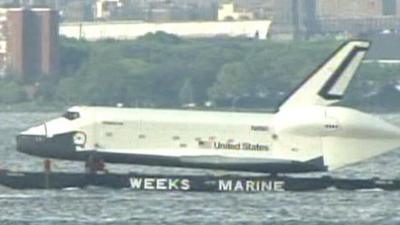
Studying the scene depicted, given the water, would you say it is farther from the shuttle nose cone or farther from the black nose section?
the shuttle nose cone

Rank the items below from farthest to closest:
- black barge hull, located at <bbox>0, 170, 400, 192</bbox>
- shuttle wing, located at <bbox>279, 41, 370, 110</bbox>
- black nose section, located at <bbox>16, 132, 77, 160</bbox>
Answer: shuttle wing, located at <bbox>279, 41, 370, 110</bbox>
black nose section, located at <bbox>16, 132, 77, 160</bbox>
black barge hull, located at <bbox>0, 170, 400, 192</bbox>

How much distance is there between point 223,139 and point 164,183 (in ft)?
22.7

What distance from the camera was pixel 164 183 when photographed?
3637 inches

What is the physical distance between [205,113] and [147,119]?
2525 millimetres

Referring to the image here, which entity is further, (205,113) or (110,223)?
(205,113)

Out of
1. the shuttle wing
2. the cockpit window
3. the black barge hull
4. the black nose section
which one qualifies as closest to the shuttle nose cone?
the black nose section

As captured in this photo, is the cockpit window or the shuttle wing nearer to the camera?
the cockpit window

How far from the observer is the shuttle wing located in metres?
100

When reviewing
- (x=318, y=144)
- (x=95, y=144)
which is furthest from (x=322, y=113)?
(x=95, y=144)

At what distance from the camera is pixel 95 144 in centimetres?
9812

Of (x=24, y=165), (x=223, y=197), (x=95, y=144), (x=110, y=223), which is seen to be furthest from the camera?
(x=24, y=165)

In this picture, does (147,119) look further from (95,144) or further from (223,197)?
(223,197)

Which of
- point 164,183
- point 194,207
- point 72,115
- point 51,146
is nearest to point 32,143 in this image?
point 51,146

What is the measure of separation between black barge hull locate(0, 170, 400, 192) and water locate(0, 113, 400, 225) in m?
0.23
